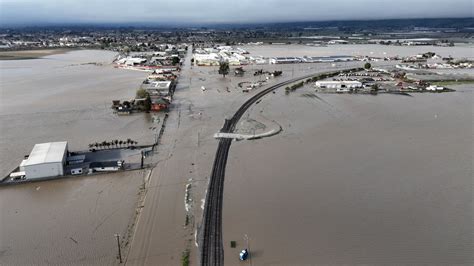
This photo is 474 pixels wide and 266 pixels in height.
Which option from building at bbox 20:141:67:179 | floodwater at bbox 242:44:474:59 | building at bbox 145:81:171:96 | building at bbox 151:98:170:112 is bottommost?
building at bbox 20:141:67:179

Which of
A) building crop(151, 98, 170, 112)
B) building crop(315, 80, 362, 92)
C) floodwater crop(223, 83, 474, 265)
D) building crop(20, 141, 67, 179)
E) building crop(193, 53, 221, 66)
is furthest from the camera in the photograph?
building crop(193, 53, 221, 66)

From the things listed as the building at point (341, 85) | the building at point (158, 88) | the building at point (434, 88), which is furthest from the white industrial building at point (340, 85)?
the building at point (158, 88)

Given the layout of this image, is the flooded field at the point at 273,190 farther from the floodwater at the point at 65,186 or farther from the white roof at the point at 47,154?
the white roof at the point at 47,154

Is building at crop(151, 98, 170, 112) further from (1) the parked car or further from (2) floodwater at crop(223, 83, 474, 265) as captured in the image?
(1) the parked car

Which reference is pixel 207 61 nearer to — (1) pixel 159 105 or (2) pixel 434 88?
(1) pixel 159 105

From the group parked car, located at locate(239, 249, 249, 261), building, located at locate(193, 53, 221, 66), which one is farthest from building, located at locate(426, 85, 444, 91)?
parked car, located at locate(239, 249, 249, 261)

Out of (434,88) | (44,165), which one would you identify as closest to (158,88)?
(44,165)
